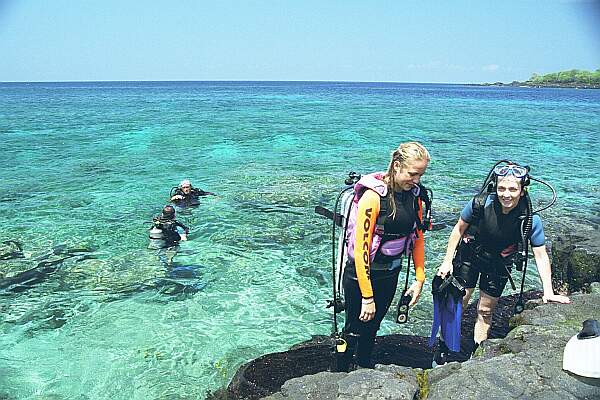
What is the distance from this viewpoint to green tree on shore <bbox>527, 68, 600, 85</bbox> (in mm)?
126500

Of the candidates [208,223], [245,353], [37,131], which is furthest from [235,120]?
[245,353]

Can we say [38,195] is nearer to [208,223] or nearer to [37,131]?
[208,223]

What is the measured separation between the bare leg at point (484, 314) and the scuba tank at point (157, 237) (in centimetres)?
568

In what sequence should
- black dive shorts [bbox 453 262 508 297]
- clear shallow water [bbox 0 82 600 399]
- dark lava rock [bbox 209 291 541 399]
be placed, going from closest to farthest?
1. black dive shorts [bbox 453 262 508 297]
2. dark lava rock [bbox 209 291 541 399]
3. clear shallow water [bbox 0 82 600 399]

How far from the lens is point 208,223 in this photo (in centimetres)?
1030

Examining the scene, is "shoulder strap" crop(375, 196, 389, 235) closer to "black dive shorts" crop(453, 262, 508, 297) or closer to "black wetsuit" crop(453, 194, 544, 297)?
"black wetsuit" crop(453, 194, 544, 297)

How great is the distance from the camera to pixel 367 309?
11.6 ft

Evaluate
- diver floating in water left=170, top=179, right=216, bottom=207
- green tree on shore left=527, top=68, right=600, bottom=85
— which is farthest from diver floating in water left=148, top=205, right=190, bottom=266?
green tree on shore left=527, top=68, right=600, bottom=85

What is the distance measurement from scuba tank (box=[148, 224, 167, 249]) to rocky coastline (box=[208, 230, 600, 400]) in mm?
3922

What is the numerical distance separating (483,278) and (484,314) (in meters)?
0.43

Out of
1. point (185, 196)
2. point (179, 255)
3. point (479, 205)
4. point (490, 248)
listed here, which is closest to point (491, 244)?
point (490, 248)

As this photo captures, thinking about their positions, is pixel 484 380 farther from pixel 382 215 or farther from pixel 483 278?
pixel 382 215

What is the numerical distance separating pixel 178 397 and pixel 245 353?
104 centimetres

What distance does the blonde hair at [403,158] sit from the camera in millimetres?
3327
